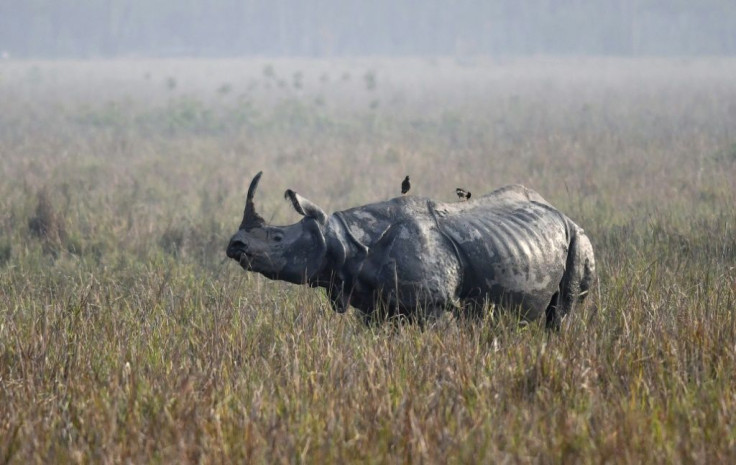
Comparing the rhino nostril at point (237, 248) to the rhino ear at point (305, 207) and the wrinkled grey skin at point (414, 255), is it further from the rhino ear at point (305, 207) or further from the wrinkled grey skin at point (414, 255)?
the rhino ear at point (305, 207)

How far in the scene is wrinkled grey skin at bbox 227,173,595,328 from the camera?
187 inches

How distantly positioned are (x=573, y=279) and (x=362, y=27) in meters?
108

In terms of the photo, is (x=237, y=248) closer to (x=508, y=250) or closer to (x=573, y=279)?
(x=508, y=250)

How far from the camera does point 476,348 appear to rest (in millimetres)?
4492

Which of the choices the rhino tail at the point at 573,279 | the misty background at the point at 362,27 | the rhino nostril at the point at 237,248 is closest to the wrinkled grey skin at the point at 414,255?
the rhino nostril at the point at 237,248

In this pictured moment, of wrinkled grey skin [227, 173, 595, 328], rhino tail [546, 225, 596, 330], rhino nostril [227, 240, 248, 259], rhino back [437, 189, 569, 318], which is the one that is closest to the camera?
rhino nostril [227, 240, 248, 259]

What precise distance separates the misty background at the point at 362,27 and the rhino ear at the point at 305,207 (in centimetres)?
9096

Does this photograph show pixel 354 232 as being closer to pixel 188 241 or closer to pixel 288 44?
pixel 188 241

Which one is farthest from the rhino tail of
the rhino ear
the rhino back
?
the rhino ear

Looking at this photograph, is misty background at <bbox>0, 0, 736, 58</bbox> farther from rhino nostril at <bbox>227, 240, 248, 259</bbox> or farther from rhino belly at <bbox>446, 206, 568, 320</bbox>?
rhino nostril at <bbox>227, 240, 248, 259</bbox>

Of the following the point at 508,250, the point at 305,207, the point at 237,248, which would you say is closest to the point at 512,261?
the point at 508,250

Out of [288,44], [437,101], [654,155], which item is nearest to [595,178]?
[654,155]

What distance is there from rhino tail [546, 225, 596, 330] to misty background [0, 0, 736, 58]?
90069 millimetres

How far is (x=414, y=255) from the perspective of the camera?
478 cm
